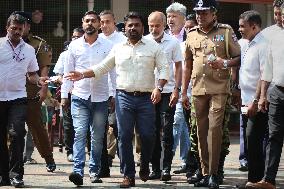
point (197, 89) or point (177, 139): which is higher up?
point (197, 89)

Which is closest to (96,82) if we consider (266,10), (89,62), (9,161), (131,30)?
(89,62)

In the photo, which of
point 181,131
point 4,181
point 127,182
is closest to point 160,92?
point 127,182

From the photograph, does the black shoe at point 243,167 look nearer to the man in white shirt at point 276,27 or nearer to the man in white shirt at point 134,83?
the man in white shirt at point 134,83

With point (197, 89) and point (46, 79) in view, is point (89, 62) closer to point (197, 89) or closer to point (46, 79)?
point (46, 79)

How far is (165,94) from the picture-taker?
398 inches

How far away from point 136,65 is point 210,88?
3.08ft

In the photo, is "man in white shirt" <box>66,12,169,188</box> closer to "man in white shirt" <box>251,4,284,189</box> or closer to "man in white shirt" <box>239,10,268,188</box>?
"man in white shirt" <box>239,10,268,188</box>

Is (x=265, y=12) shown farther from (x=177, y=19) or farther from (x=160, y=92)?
(x=160, y=92)

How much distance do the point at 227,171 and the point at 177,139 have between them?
0.87 meters

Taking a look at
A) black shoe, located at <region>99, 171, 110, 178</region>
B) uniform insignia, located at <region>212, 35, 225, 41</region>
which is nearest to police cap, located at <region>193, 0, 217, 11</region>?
uniform insignia, located at <region>212, 35, 225, 41</region>

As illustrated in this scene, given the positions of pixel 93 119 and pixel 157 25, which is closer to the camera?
pixel 93 119

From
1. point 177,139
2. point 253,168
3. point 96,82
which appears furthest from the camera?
point 177,139

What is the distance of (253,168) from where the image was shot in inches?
354

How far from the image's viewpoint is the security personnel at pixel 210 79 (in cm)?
905
